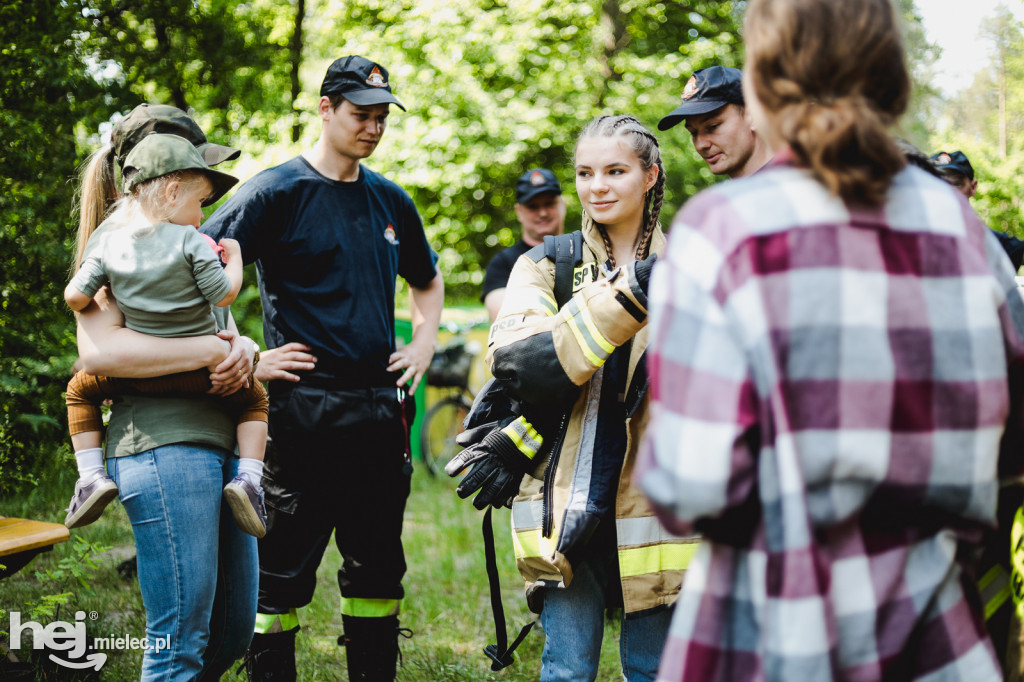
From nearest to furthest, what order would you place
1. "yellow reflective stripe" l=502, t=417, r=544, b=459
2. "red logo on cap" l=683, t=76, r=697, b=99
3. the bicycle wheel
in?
"yellow reflective stripe" l=502, t=417, r=544, b=459, "red logo on cap" l=683, t=76, r=697, b=99, the bicycle wheel

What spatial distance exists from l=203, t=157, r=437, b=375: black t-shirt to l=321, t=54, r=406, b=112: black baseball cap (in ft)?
1.01

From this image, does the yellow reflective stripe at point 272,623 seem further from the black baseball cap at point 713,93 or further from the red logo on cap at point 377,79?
the black baseball cap at point 713,93

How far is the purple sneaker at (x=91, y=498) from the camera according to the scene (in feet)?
7.52

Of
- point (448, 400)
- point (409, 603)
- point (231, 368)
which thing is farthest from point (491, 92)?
point (231, 368)

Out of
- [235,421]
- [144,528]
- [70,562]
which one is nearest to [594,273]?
[235,421]

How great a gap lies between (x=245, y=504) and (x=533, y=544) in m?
0.85

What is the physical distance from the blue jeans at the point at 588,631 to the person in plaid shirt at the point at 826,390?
3.05ft

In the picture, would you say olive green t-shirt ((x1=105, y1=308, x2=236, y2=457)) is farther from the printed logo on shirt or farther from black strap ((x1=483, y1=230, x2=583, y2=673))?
the printed logo on shirt

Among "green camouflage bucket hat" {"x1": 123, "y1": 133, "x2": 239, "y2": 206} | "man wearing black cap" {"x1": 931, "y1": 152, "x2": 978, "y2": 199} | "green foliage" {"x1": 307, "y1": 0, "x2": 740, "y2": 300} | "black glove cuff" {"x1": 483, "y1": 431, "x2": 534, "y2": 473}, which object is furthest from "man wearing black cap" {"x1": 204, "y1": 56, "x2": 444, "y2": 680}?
"green foliage" {"x1": 307, "y1": 0, "x2": 740, "y2": 300}

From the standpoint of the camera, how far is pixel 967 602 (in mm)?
1283

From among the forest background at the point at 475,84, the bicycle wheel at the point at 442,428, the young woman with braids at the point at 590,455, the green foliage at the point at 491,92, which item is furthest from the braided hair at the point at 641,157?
the green foliage at the point at 491,92

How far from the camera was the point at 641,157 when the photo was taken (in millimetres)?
2334

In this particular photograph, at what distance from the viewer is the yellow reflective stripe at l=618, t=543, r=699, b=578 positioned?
207 centimetres

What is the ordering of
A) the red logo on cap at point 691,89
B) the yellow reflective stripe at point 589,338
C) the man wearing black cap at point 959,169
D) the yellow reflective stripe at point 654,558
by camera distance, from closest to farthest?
1. the yellow reflective stripe at point 589,338
2. the yellow reflective stripe at point 654,558
3. the red logo on cap at point 691,89
4. the man wearing black cap at point 959,169
